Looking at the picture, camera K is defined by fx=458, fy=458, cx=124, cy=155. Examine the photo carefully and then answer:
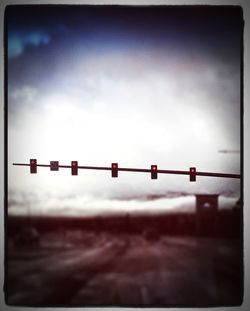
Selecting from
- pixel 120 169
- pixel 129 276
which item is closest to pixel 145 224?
pixel 129 276

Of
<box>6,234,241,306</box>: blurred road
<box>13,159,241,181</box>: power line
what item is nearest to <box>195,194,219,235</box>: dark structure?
<box>6,234,241,306</box>: blurred road

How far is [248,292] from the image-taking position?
8055 mm

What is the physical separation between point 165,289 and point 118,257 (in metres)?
1.00

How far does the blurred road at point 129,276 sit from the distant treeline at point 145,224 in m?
0.16

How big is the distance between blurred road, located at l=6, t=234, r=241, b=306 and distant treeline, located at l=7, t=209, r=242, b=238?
160 mm

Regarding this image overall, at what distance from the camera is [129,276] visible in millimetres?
8094

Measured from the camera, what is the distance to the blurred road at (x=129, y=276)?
803 centimetres

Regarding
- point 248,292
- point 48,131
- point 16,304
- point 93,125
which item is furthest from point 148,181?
point 16,304

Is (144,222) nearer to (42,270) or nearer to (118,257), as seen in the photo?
(118,257)

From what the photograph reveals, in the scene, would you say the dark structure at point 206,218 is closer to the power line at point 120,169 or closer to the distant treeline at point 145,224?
the distant treeline at point 145,224

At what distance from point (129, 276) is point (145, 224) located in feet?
3.13

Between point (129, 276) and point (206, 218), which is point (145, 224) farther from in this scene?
point (206, 218)

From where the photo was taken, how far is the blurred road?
8.03 metres

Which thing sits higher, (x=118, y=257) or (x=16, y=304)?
(x=118, y=257)
